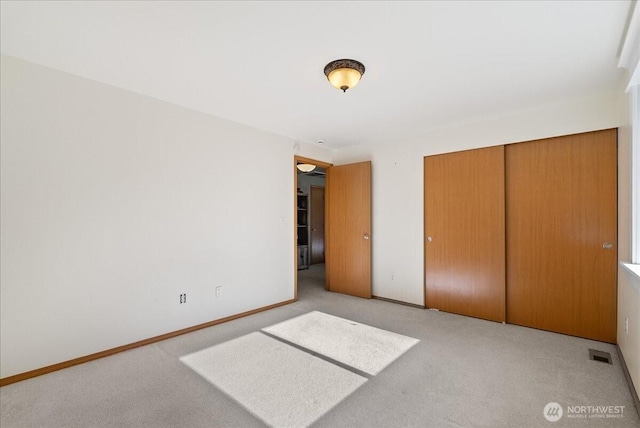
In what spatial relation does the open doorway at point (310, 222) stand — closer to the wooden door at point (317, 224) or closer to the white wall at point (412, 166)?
the wooden door at point (317, 224)

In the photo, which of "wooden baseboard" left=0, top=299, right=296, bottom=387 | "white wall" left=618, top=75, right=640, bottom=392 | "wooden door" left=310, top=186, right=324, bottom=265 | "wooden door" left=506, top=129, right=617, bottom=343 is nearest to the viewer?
"white wall" left=618, top=75, right=640, bottom=392

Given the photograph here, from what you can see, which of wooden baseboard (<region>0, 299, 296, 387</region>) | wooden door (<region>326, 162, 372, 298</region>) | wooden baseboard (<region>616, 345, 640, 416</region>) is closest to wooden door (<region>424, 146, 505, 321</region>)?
wooden door (<region>326, 162, 372, 298</region>)

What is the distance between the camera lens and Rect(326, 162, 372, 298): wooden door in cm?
471

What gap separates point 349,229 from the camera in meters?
4.95

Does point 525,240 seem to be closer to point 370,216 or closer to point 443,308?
point 443,308

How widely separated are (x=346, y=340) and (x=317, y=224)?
17.6ft

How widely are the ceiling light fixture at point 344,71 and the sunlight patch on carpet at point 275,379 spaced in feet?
7.53

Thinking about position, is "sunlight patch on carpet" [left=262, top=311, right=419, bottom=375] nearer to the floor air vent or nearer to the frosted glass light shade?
the floor air vent

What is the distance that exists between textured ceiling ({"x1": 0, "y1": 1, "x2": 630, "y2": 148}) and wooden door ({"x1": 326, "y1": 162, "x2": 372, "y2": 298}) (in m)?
1.67

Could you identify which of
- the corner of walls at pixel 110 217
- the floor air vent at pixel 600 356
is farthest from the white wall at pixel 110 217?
the floor air vent at pixel 600 356

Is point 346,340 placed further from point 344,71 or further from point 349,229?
point 344,71

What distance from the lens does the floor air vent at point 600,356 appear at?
2.58 metres

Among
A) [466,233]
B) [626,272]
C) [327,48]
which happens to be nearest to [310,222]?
[466,233]

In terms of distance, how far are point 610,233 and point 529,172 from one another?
0.94m
